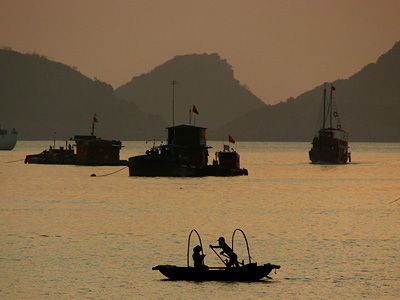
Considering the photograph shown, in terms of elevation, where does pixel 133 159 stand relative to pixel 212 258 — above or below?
above

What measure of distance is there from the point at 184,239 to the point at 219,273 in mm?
14545

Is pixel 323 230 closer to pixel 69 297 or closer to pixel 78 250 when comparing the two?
pixel 78 250

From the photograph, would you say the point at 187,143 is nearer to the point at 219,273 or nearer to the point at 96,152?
the point at 96,152

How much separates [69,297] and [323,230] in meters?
27.4

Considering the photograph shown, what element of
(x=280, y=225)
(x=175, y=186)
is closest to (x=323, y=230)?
(x=280, y=225)

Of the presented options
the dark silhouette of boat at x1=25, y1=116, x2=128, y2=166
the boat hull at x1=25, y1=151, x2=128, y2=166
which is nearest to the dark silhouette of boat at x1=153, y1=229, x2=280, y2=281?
the dark silhouette of boat at x1=25, y1=116, x2=128, y2=166

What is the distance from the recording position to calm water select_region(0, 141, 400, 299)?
32.5 meters

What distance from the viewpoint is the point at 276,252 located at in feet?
138

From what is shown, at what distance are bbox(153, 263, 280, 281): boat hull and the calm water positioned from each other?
0.36 m

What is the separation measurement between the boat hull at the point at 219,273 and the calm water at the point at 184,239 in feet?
1.19

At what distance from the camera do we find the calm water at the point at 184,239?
107ft

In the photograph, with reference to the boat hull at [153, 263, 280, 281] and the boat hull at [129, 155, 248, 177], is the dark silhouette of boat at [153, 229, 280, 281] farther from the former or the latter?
the boat hull at [129, 155, 248, 177]

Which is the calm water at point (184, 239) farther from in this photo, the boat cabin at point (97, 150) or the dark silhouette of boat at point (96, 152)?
the boat cabin at point (97, 150)

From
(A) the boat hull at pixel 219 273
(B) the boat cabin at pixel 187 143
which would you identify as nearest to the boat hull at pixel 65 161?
(B) the boat cabin at pixel 187 143
